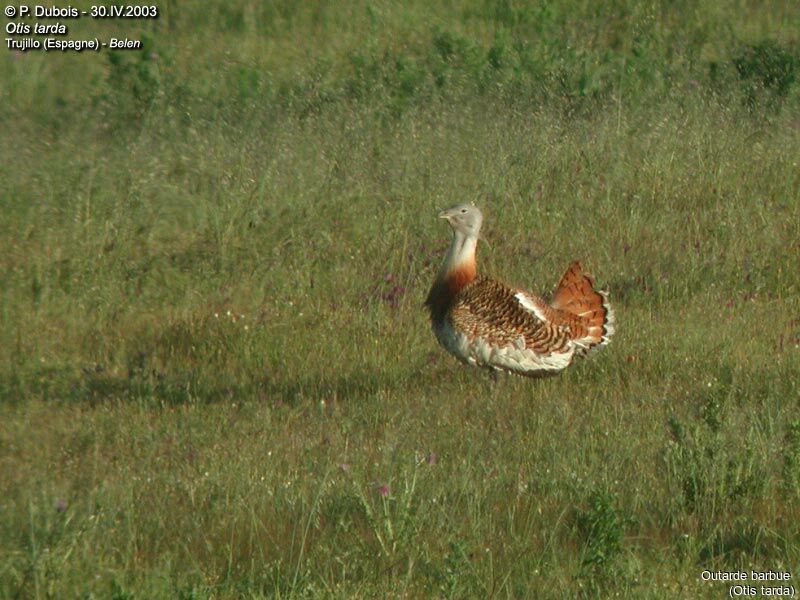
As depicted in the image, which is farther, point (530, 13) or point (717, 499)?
point (530, 13)

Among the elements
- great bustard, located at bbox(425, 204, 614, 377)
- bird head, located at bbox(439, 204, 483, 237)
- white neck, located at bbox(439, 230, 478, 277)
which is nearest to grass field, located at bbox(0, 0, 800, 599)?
great bustard, located at bbox(425, 204, 614, 377)

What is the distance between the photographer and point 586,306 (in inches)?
267

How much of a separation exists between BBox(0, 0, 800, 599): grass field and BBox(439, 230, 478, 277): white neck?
51 cm

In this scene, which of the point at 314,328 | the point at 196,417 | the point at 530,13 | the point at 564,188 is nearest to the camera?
the point at 196,417

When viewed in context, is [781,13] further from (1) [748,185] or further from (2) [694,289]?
(2) [694,289]

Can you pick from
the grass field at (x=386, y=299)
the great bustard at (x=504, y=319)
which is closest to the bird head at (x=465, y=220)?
the great bustard at (x=504, y=319)

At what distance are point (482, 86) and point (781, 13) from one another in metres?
4.26

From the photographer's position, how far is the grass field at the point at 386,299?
4602 mm

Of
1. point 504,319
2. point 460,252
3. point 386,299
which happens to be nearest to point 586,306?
point 504,319

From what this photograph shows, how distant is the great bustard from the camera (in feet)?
21.1

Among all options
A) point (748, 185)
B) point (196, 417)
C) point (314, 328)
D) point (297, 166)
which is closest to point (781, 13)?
point (748, 185)

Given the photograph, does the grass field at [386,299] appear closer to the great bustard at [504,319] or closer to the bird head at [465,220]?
the great bustard at [504,319]

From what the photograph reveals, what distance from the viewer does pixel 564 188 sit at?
923 centimetres

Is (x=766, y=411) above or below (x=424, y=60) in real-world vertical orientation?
→ below
